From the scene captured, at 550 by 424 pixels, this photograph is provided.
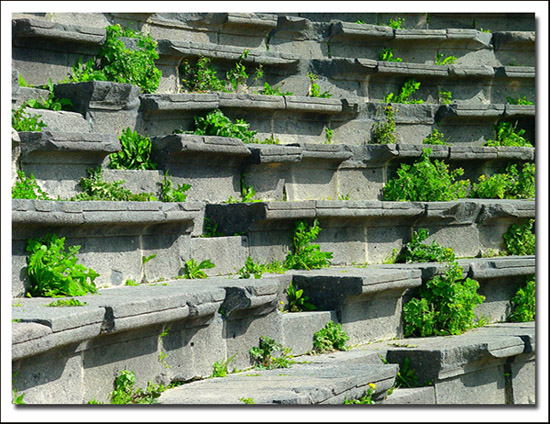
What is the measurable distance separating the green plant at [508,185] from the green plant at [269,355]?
15.5ft

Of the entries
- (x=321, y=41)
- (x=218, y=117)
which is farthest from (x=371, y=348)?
(x=321, y=41)

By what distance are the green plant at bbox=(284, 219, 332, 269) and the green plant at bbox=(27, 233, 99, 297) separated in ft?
8.63

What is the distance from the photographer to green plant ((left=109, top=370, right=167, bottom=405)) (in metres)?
5.10

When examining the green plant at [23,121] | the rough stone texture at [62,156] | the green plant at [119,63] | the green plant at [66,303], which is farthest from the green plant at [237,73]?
the green plant at [66,303]

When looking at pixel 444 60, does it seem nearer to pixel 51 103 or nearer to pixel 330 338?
pixel 330 338

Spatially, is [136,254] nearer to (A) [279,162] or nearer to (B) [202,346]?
(B) [202,346]

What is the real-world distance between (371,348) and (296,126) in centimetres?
315

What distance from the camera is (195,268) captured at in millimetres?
6848

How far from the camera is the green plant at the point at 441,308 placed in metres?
7.81

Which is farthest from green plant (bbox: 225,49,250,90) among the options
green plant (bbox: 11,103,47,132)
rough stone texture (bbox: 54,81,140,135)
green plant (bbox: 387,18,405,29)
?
green plant (bbox: 11,103,47,132)

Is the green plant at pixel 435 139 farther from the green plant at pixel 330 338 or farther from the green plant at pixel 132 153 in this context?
the green plant at pixel 132 153

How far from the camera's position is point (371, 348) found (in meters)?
7.13

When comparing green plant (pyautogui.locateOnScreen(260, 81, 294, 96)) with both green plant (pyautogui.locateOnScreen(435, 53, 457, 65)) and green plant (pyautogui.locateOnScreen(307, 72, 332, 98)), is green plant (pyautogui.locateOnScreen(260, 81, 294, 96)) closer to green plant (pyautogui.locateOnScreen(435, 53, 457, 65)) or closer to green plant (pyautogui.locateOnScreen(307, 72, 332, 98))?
green plant (pyautogui.locateOnScreen(307, 72, 332, 98))

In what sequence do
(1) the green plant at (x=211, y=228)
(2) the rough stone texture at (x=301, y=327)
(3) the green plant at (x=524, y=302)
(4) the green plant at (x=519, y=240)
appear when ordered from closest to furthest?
(2) the rough stone texture at (x=301, y=327) → (1) the green plant at (x=211, y=228) → (3) the green plant at (x=524, y=302) → (4) the green plant at (x=519, y=240)
